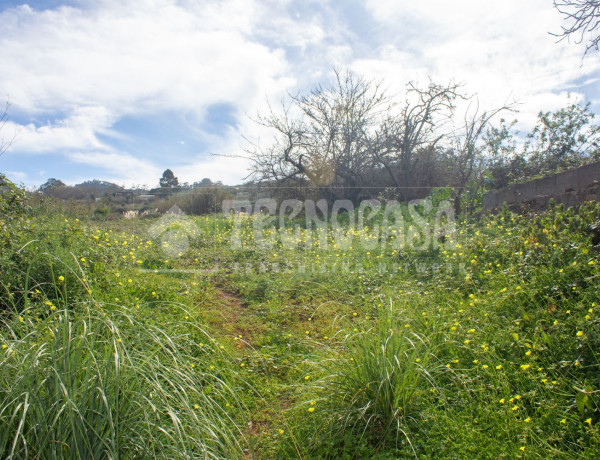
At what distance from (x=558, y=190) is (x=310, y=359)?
455 cm

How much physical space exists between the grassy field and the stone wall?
0.74 meters

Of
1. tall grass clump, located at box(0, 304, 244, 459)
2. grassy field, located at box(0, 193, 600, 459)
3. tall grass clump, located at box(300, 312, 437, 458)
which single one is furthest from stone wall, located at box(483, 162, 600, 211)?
tall grass clump, located at box(0, 304, 244, 459)

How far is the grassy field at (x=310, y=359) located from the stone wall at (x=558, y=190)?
0.74 metres

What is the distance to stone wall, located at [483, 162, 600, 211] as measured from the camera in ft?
14.2

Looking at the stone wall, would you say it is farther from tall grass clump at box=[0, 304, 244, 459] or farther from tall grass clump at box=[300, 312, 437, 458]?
tall grass clump at box=[0, 304, 244, 459]

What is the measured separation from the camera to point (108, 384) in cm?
163

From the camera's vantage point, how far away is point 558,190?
5.43 metres

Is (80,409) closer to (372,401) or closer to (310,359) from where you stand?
(372,401)

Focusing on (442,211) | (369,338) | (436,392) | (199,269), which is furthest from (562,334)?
(442,211)

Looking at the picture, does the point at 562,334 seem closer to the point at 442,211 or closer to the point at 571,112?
the point at 442,211

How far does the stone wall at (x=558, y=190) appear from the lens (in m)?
4.33

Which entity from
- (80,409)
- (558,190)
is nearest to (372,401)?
(80,409)

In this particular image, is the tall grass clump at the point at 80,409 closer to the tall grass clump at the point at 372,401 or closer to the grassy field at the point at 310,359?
the grassy field at the point at 310,359

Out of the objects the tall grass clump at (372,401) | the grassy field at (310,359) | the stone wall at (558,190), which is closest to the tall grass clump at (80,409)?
the grassy field at (310,359)
